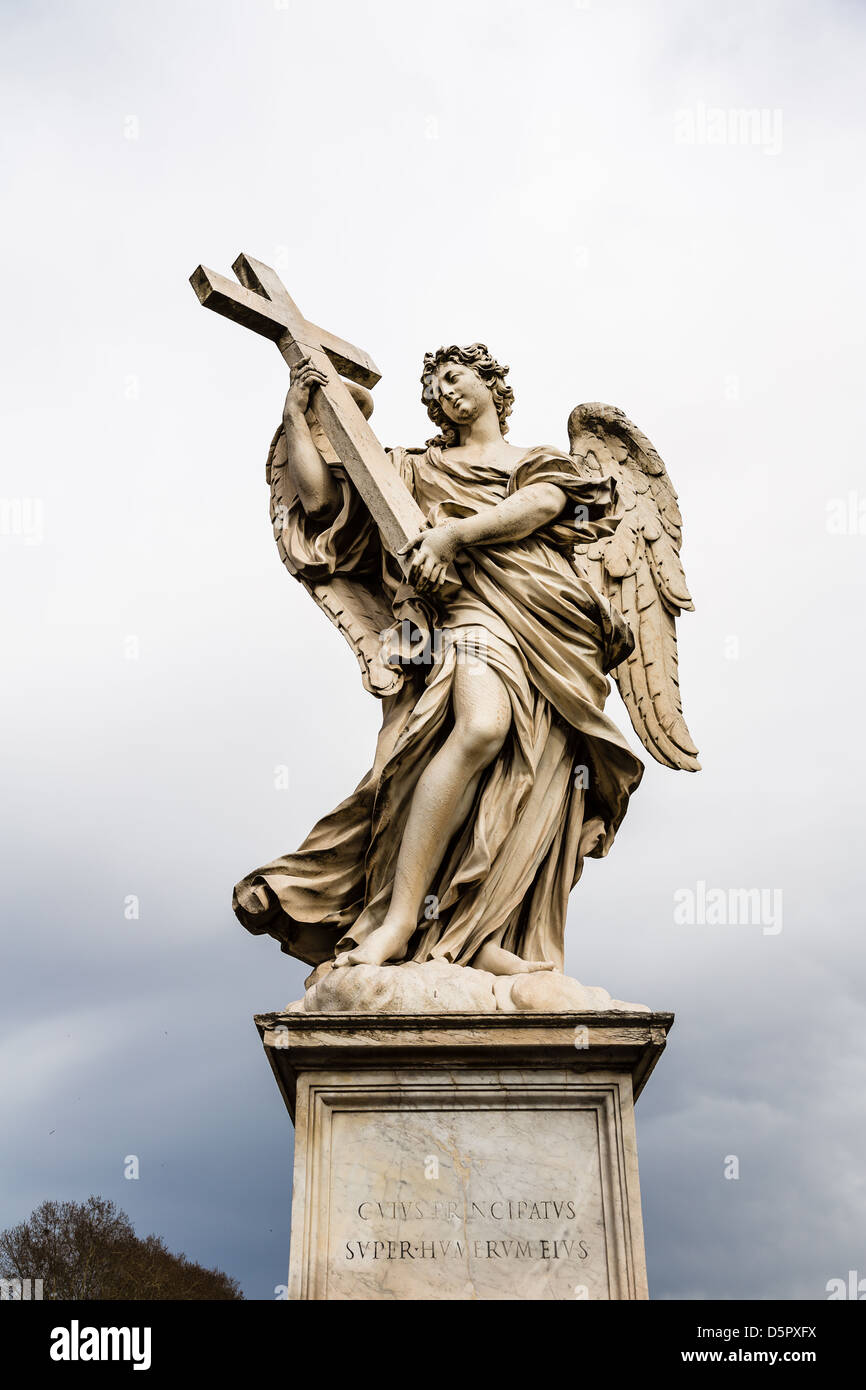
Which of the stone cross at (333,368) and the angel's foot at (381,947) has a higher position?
the stone cross at (333,368)

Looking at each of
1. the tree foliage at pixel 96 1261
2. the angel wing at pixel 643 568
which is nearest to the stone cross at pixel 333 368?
the angel wing at pixel 643 568

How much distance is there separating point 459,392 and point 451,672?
1861 mm

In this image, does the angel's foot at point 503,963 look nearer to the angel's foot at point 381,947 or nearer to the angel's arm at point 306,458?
the angel's foot at point 381,947

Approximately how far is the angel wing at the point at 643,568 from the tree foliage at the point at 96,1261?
13915 mm

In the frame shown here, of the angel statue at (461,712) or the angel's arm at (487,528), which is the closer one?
the angel statue at (461,712)

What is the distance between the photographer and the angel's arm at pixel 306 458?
706 centimetres

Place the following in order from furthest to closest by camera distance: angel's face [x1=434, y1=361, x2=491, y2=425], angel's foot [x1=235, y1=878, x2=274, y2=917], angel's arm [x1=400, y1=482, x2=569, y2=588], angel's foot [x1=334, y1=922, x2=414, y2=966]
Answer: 1. angel's face [x1=434, y1=361, x2=491, y2=425]
2. angel's arm [x1=400, y1=482, x2=569, y2=588]
3. angel's foot [x1=235, y1=878, x2=274, y2=917]
4. angel's foot [x1=334, y1=922, x2=414, y2=966]

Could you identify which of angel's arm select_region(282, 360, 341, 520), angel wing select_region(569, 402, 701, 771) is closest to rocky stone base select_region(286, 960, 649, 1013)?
angel wing select_region(569, 402, 701, 771)

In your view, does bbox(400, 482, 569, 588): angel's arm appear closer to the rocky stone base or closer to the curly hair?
the curly hair

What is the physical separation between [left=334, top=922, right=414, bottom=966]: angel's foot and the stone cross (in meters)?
1.71

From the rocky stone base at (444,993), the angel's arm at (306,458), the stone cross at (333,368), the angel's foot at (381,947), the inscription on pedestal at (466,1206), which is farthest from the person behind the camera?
the angel's arm at (306,458)

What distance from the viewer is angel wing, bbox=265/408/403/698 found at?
6766 mm
